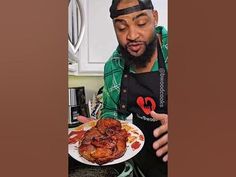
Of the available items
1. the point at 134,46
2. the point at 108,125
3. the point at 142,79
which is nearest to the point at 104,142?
the point at 108,125

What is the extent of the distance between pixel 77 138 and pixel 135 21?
1.91 feet

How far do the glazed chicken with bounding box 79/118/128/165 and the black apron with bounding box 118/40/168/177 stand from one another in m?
0.07

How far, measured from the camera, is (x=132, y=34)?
1274 millimetres

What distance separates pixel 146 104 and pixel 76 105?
0.32 meters

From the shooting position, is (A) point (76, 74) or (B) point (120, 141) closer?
(B) point (120, 141)

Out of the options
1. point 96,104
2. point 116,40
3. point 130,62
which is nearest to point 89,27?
point 116,40

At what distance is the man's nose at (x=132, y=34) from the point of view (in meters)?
1.27

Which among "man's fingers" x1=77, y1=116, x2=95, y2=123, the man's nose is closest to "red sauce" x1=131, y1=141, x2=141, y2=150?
"man's fingers" x1=77, y1=116, x2=95, y2=123

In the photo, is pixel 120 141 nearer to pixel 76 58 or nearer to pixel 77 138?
pixel 77 138

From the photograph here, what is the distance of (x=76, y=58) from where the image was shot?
4.27 feet

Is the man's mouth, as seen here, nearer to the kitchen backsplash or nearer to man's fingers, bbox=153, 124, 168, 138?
the kitchen backsplash

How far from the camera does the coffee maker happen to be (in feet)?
4.26

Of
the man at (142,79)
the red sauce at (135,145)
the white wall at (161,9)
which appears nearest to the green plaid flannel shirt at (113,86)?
the man at (142,79)

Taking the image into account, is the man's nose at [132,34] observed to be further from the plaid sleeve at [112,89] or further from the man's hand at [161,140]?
the man's hand at [161,140]
